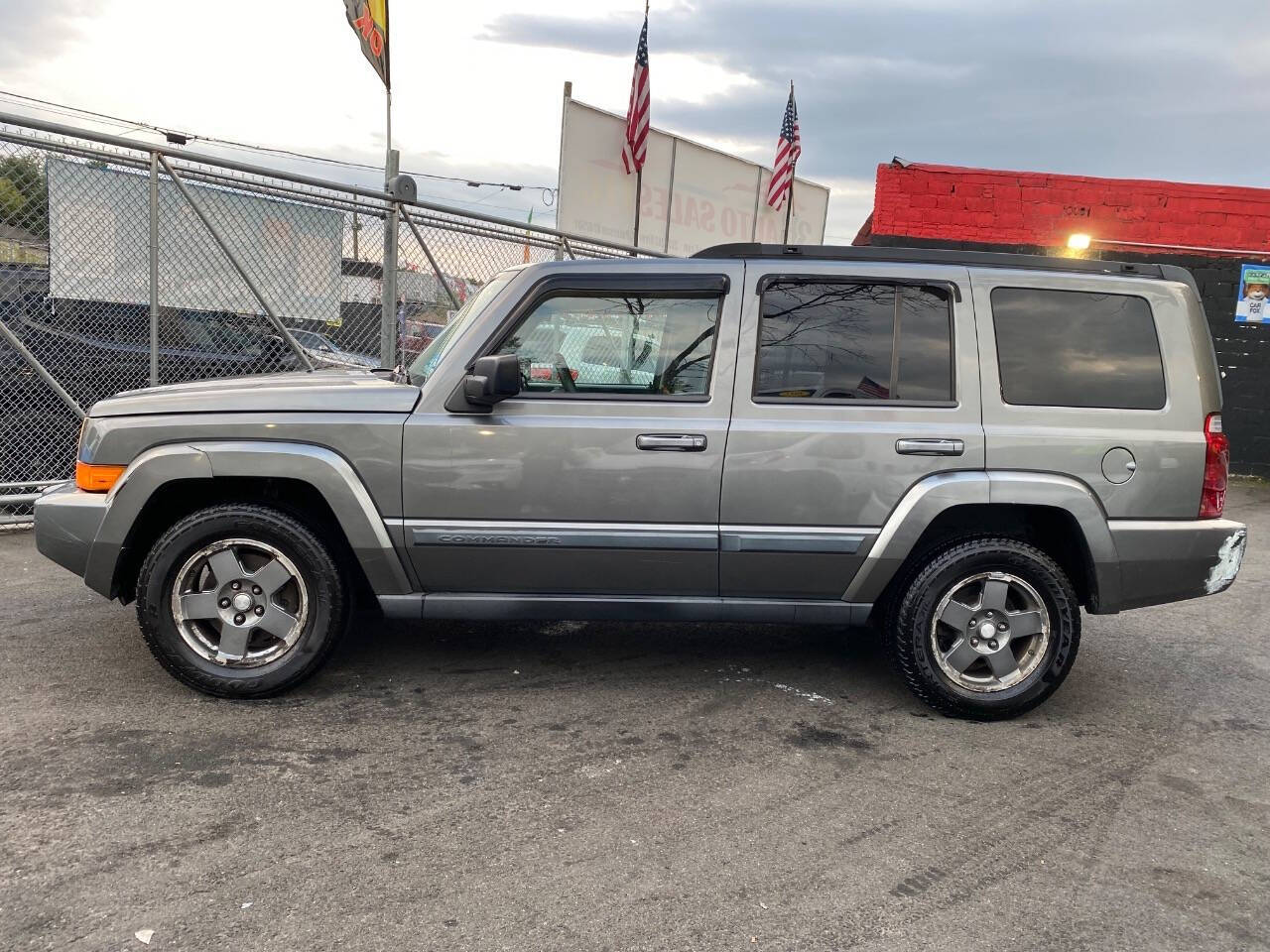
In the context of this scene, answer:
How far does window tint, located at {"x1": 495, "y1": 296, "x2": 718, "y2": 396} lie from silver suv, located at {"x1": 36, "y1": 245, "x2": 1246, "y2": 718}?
0.03 ft

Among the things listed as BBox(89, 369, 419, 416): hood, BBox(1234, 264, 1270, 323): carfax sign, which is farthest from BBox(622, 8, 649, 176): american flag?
BBox(89, 369, 419, 416): hood

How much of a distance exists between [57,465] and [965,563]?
630cm

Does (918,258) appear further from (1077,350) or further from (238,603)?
(238,603)

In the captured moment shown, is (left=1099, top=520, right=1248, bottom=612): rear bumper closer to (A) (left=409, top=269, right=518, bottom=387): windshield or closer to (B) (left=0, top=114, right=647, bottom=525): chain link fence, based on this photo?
(A) (left=409, top=269, right=518, bottom=387): windshield

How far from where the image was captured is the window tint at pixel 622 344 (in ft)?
13.5

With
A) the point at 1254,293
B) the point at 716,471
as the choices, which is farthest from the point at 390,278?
the point at 1254,293

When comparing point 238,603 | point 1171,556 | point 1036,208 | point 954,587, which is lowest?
point 238,603

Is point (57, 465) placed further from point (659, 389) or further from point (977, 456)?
point (977, 456)

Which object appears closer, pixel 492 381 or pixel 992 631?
pixel 492 381

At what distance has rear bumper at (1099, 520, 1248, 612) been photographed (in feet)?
13.7

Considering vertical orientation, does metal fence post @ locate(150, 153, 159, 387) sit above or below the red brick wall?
below

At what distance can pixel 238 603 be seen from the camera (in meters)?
4.05

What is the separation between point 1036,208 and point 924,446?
1032 centimetres

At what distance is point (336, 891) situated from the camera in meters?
2.77
